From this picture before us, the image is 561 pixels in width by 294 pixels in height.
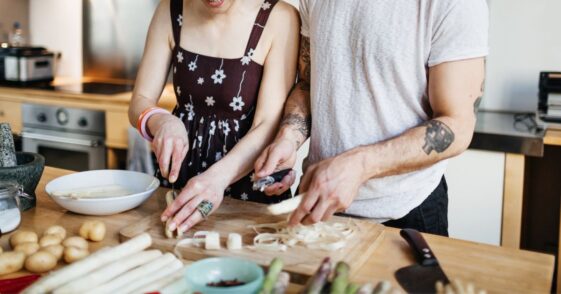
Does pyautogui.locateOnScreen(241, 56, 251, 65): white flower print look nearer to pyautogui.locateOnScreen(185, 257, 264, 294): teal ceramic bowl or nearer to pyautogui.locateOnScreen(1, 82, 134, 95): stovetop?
pyautogui.locateOnScreen(185, 257, 264, 294): teal ceramic bowl

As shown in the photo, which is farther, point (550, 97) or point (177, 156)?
point (550, 97)

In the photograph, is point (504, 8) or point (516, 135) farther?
point (504, 8)

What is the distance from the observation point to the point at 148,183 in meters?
1.59

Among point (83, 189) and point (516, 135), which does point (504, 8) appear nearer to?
point (516, 135)

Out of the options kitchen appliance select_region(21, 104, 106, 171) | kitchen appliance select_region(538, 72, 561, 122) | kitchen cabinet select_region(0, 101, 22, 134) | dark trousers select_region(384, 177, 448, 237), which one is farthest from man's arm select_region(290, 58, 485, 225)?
kitchen cabinet select_region(0, 101, 22, 134)

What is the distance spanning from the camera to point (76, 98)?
328cm

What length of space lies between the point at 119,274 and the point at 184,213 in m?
0.30

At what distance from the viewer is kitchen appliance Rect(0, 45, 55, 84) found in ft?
A: 11.5

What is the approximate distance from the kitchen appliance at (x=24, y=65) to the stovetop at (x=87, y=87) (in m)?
0.05

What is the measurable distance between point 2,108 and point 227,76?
2.33 meters

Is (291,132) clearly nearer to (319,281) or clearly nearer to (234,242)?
(234,242)

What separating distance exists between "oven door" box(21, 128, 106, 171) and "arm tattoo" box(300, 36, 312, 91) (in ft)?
6.16

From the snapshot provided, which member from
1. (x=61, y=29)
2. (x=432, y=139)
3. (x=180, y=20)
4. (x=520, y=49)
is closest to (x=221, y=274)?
(x=432, y=139)

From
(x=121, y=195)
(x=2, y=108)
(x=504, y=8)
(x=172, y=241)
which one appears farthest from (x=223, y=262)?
(x=2, y=108)
